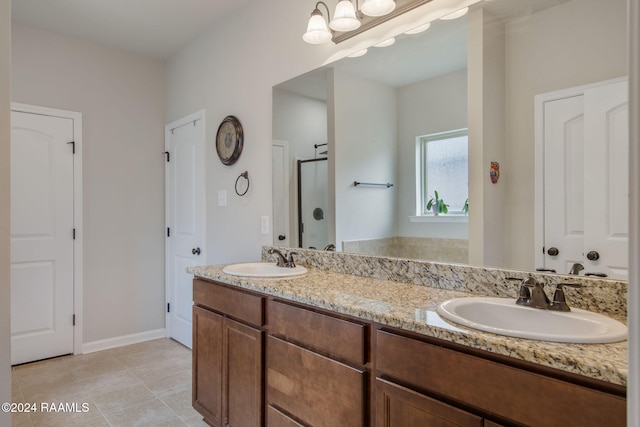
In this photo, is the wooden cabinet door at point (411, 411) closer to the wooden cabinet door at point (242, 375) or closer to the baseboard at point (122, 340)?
the wooden cabinet door at point (242, 375)

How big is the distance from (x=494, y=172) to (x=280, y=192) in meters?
1.35

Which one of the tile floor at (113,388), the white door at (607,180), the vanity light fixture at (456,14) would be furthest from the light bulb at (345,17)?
the tile floor at (113,388)

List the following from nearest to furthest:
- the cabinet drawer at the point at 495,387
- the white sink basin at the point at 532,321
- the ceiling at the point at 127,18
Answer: the cabinet drawer at the point at 495,387, the white sink basin at the point at 532,321, the ceiling at the point at 127,18

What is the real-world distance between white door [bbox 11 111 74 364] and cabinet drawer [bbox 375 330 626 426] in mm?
3112

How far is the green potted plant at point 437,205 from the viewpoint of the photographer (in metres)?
1.65

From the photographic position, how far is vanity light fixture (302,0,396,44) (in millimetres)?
1748

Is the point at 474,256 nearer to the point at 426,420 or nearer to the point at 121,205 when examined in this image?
the point at 426,420

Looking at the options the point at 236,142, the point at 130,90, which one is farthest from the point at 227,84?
the point at 130,90

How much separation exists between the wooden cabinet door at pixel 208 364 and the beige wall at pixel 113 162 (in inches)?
70.0

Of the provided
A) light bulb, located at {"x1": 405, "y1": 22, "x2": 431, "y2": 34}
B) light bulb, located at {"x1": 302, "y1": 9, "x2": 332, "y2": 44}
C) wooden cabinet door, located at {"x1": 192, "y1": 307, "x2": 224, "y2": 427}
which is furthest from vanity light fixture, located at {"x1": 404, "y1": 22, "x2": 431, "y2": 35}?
wooden cabinet door, located at {"x1": 192, "y1": 307, "x2": 224, "y2": 427}

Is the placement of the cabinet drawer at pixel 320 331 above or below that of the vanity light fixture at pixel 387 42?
below

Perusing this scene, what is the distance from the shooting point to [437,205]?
169cm

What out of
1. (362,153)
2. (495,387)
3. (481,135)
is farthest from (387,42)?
(495,387)

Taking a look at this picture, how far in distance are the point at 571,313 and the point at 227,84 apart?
2672 millimetres
